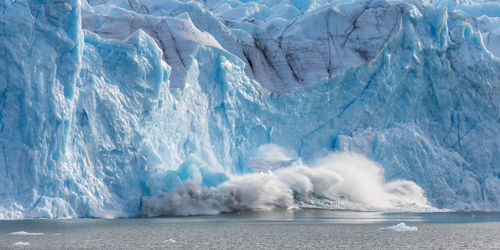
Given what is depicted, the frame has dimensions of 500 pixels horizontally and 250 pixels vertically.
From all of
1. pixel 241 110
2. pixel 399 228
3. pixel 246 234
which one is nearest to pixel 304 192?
pixel 241 110

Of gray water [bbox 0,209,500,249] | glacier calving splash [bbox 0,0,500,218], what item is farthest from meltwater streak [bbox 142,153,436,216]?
gray water [bbox 0,209,500,249]

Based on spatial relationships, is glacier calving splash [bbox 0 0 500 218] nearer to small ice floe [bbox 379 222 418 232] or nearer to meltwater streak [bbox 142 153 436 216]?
meltwater streak [bbox 142 153 436 216]

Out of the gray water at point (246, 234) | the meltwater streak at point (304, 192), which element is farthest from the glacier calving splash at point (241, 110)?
the gray water at point (246, 234)

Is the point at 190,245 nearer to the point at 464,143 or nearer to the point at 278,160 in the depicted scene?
the point at 278,160

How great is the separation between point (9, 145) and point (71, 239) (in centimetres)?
663

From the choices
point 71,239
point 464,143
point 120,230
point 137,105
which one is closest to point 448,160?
point 464,143

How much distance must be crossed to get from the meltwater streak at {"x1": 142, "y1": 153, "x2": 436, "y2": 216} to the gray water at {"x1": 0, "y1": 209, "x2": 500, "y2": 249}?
3.59 ft

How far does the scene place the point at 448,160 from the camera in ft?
117

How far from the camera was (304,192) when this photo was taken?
32188 millimetres

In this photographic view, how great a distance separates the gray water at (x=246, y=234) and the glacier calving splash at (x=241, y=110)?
192cm

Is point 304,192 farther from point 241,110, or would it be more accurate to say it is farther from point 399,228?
point 399,228

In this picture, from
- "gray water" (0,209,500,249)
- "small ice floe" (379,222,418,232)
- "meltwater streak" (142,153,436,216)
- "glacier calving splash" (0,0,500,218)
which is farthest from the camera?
"meltwater streak" (142,153,436,216)

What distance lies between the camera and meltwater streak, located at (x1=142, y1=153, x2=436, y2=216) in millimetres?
28812

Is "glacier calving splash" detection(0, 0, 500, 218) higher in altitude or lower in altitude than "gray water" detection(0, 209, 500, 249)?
higher
